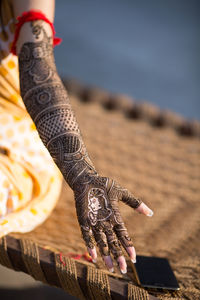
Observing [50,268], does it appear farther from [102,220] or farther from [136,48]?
[136,48]

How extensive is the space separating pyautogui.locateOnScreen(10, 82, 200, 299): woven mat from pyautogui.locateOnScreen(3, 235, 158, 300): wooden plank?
0.08m

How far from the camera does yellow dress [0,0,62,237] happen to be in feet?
2.57

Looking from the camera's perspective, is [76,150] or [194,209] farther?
[194,209]

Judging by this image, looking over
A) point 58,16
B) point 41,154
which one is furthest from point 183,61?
point 41,154

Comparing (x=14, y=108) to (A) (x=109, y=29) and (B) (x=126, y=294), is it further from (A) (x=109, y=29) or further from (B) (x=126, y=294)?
(A) (x=109, y=29)

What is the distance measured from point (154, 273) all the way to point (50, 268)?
198 millimetres

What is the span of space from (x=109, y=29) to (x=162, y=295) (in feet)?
12.1

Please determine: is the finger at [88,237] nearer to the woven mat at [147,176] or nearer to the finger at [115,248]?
the finger at [115,248]

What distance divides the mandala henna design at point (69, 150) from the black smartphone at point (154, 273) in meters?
0.12

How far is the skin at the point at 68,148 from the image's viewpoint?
0.61 m

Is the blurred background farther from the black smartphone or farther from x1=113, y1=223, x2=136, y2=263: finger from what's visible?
x1=113, y1=223, x2=136, y2=263: finger

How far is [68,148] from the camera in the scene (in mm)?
664

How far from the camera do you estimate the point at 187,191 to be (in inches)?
50.3

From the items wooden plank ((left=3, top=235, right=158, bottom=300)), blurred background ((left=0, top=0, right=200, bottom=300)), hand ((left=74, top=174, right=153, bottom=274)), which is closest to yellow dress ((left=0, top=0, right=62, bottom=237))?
wooden plank ((left=3, top=235, right=158, bottom=300))
